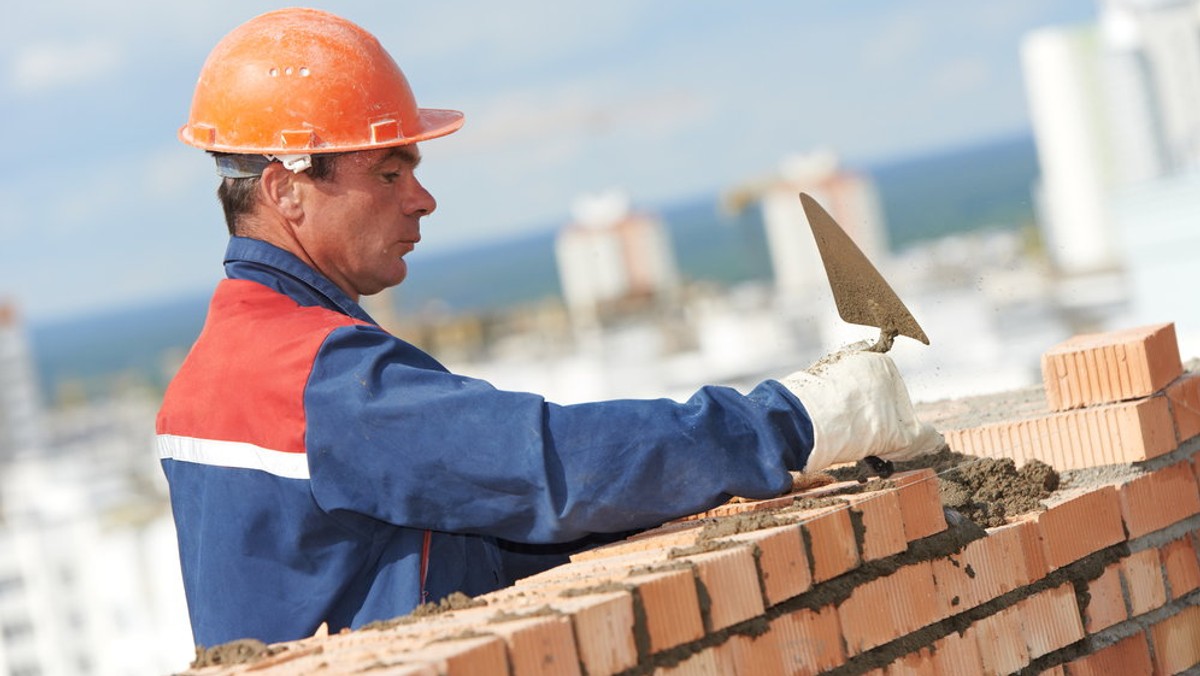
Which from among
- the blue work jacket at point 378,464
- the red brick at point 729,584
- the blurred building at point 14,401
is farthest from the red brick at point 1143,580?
the blurred building at point 14,401

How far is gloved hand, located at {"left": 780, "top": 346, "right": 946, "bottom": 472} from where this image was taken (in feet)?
10.5

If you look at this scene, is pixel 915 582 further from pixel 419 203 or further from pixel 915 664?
pixel 419 203

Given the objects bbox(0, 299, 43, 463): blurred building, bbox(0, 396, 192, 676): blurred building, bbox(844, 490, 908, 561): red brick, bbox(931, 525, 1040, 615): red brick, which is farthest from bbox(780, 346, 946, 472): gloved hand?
bbox(0, 299, 43, 463): blurred building

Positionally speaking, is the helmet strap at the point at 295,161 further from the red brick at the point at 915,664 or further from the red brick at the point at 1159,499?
the red brick at the point at 1159,499

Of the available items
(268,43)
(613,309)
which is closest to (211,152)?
(268,43)

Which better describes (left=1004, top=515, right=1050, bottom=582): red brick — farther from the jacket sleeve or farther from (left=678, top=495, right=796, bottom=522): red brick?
the jacket sleeve

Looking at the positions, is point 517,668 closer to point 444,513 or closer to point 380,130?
point 444,513

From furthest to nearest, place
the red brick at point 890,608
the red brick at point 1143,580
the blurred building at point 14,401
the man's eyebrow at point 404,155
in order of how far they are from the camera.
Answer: the blurred building at point 14,401 < the red brick at point 1143,580 < the man's eyebrow at point 404,155 < the red brick at point 890,608

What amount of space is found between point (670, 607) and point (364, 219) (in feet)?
4.44

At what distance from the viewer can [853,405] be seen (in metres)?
3.24

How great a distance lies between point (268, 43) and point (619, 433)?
1.28 meters

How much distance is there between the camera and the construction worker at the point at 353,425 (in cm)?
299

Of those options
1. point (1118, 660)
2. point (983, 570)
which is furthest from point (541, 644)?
point (1118, 660)

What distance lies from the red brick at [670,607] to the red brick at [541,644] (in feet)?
0.56
